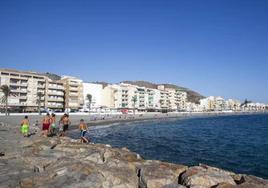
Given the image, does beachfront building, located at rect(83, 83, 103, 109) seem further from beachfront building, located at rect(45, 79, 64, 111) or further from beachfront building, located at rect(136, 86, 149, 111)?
beachfront building, located at rect(136, 86, 149, 111)

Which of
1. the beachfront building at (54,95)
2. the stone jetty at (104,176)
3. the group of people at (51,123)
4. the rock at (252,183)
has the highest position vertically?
the beachfront building at (54,95)

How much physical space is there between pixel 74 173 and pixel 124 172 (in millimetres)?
2235

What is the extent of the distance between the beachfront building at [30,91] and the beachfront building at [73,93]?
4963mm

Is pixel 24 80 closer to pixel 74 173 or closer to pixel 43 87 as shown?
pixel 43 87

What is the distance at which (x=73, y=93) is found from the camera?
5103 inches

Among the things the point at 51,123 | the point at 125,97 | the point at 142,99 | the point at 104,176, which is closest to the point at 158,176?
the point at 104,176

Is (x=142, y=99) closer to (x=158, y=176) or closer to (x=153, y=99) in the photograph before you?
(x=153, y=99)

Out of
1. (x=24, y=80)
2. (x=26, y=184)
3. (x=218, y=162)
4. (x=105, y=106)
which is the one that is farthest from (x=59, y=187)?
(x=105, y=106)

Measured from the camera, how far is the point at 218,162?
87.7ft

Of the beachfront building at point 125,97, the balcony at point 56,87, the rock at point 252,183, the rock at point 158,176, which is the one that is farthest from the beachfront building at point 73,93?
the rock at point 252,183

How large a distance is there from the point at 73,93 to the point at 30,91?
22730mm

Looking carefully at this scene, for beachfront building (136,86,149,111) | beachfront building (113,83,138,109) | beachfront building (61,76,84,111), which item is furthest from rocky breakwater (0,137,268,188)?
beachfront building (136,86,149,111)

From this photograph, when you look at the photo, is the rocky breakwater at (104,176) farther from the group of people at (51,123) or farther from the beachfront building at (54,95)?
the beachfront building at (54,95)

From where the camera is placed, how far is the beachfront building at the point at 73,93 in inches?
4990
